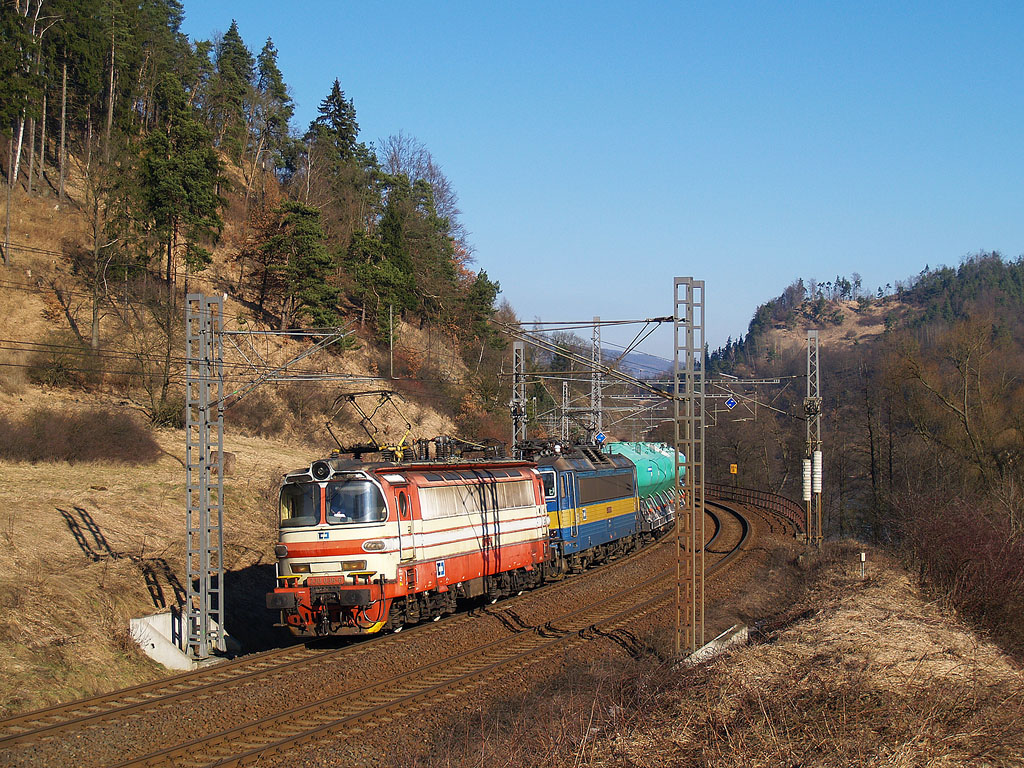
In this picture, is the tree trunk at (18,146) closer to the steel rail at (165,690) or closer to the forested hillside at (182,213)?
the forested hillside at (182,213)

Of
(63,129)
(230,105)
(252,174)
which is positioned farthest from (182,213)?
(230,105)

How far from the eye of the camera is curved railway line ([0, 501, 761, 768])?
393 inches

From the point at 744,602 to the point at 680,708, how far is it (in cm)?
1086

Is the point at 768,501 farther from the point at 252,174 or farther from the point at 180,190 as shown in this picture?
the point at 252,174

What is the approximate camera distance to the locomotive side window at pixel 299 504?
14.9 m

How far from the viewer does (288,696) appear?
12.1 m

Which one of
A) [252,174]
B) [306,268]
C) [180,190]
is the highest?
[252,174]

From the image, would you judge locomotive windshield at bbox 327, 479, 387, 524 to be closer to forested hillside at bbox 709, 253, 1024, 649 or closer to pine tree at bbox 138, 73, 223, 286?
forested hillside at bbox 709, 253, 1024, 649

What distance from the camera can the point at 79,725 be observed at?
35.7 feet

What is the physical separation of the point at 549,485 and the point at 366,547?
8651mm

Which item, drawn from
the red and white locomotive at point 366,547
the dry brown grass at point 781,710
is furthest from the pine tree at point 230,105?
the dry brown grass at point 781,710

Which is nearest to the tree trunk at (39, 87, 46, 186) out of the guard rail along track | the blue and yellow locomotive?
the blue and yellow locomotive

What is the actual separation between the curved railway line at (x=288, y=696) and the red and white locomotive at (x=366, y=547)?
0.66 m

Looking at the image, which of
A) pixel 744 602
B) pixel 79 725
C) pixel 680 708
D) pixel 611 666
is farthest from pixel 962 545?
pixel 79 725
